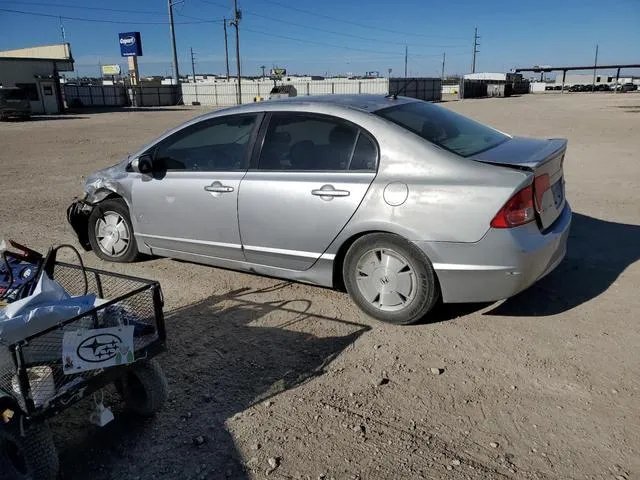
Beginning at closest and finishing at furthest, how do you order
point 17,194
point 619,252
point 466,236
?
point 466,236, point 619,252, point 17,194

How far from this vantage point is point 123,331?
2.58 metres

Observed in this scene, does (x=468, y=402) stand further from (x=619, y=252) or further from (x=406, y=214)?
(x=619, y=252)

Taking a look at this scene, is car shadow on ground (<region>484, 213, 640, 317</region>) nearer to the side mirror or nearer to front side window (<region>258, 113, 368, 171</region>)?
front side window (<region>258, 113, 368, 171</region>)

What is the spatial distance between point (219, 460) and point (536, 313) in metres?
2.56

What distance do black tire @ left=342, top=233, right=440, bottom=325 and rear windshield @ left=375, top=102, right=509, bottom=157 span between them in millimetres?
765

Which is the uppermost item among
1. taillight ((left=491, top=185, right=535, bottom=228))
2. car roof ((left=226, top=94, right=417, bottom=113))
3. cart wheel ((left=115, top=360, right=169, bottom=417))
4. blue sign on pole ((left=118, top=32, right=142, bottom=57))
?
blue sign on pole ((left=118, top=32, right=142, bottom=57))

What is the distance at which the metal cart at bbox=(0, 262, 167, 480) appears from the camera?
7.57 feet

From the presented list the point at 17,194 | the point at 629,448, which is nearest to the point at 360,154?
the point at 629,448

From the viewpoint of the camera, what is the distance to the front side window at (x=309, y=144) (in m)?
3.88

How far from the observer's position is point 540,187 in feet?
11.6

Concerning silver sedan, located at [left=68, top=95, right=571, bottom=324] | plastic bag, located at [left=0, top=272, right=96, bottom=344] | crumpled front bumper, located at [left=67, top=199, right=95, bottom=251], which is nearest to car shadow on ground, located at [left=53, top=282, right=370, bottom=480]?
silver sedan, located at [left=68, top=95, right=571, bottom=324]

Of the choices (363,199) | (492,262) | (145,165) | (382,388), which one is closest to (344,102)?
(363,199)

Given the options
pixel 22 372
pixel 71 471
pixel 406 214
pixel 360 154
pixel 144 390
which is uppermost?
pixel 360 154

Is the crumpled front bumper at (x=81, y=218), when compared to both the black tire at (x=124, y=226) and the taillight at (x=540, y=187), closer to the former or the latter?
the black tire at (x=124, y=226)
